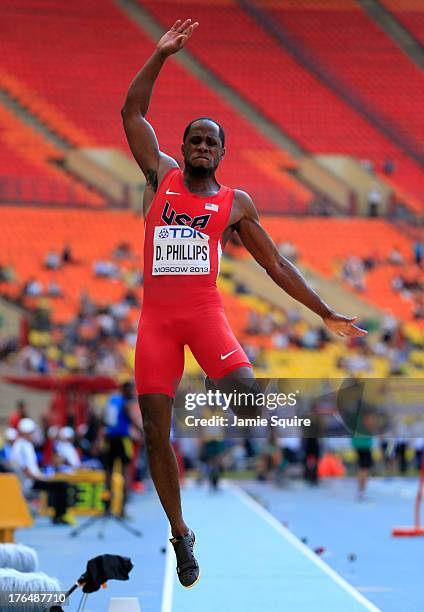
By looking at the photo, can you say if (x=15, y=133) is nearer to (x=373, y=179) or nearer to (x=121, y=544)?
(x=373, y=179)

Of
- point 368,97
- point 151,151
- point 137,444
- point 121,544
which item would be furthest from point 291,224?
point 151,151

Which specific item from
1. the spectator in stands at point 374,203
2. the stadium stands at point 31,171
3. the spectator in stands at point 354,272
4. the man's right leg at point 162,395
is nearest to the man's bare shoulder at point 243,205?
the man's right leg at point 162,395

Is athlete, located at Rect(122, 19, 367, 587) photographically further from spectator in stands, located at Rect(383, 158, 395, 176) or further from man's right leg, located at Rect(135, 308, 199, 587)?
spectator in stands, located at Rect(383, 158, 395, 176)

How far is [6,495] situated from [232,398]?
5.02 m

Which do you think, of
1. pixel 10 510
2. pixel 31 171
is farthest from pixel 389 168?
pixel 10 510

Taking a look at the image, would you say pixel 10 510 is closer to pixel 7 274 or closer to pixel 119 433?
pixel 119 433

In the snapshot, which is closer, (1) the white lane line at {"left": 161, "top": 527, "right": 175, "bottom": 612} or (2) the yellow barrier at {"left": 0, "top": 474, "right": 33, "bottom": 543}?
(1) the white lane line at {"left": 161, "top": 527, "right": 175, "bottom": 612}

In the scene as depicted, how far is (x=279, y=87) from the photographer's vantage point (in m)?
37.4

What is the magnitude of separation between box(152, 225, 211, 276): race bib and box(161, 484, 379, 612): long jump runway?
268cm

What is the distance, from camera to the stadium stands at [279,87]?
36781 millimetres

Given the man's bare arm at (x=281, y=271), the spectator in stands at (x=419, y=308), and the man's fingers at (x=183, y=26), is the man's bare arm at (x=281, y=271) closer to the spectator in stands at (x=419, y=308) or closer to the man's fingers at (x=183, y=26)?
the man's fingers at (x=183, y=26)

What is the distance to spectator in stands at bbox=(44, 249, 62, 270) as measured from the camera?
1198 inches

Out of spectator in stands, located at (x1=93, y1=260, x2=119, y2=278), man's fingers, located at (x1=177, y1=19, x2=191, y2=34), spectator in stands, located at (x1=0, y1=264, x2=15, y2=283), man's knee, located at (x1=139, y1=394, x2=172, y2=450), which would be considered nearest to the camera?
man's knee, located at (x1=139, y1=394, x2=172, y2=450)

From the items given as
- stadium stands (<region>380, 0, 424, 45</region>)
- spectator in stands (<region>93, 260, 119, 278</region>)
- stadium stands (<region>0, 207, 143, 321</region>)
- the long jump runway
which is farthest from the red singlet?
stadium stands (<region>380, 0, 424, 45</region>)
